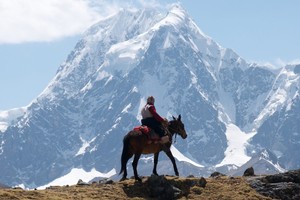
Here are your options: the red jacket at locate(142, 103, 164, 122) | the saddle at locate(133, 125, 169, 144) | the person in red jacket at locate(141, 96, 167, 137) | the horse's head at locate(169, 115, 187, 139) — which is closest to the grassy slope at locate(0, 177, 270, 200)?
the saddle at locate(133, 125, 169, 144)

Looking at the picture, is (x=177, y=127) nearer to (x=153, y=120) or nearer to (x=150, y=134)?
(x=153, y=120)

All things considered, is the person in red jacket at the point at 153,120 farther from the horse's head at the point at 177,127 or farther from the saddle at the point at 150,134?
the horse's head at the point at 177,127

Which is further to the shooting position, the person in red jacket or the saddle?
the person in red jacket

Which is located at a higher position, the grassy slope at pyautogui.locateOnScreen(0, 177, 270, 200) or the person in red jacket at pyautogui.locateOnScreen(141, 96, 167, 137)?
the person in red jacket at pyautogui.locateOnScreen(141, 96, 167, 137)

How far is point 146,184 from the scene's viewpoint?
127 ft

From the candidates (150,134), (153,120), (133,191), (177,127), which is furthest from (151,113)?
(133,191)

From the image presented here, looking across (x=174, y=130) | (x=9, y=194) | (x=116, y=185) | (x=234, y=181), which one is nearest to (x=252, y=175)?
(x=234, y=181)

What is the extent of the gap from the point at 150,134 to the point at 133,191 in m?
3.66

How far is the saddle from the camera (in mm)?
39625

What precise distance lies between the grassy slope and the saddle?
87.3 inches

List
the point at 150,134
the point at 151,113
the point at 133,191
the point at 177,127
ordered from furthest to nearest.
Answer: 1. the point at 177,127
2. the point at 151,113
3. the point at 150,134
4. the point at 133,191

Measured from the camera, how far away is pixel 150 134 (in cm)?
3994

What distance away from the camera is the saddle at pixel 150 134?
3962 centimetres

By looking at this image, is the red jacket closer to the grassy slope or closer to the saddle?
the saddle
